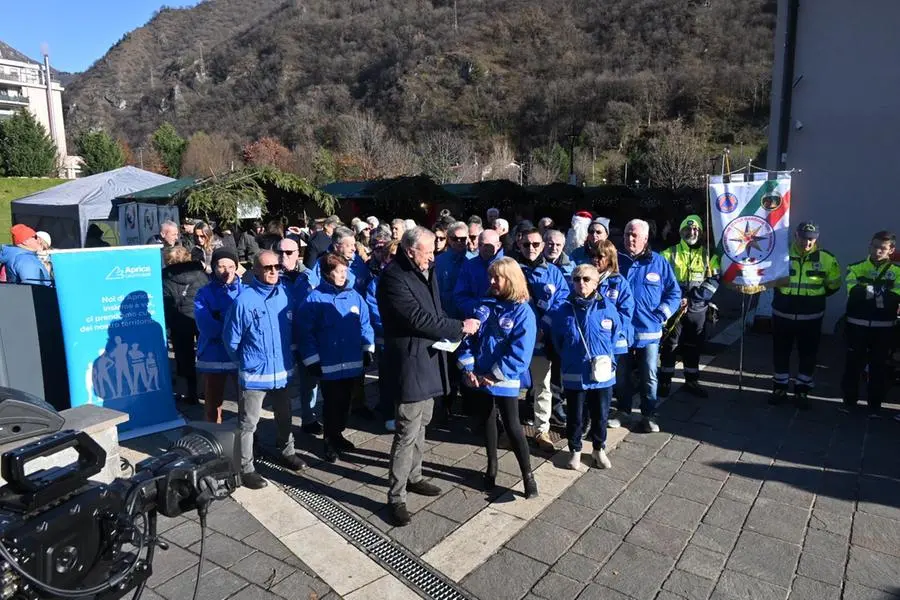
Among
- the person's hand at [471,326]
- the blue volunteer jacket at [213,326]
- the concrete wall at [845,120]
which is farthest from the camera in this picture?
the concrete wall at [845,120]

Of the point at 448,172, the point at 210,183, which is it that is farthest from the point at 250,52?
the point at 210,183

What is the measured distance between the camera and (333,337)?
4723 mm

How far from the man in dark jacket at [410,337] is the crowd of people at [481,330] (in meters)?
0.01

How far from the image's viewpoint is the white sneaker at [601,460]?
4645 millimetres

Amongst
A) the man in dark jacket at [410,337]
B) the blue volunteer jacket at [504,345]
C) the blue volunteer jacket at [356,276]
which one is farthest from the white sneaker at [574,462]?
the blue volunteer jacket at [356,276]

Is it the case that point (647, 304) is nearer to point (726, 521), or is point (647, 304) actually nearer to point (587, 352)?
point (587, 352)

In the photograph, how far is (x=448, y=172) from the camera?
43.0 meters

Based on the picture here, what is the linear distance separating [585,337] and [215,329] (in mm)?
3118

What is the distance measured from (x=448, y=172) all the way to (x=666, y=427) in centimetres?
3889

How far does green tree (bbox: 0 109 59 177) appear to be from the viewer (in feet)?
129

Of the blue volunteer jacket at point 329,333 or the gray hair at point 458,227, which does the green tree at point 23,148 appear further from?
the blue volunteer jacket at point 329,333

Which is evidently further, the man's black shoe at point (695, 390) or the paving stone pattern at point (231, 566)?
the man's black shoe at point (695, 390)

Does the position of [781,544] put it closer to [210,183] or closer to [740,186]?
[740,186]

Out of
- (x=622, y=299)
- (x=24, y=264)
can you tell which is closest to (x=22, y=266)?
(x=24, y=264)
